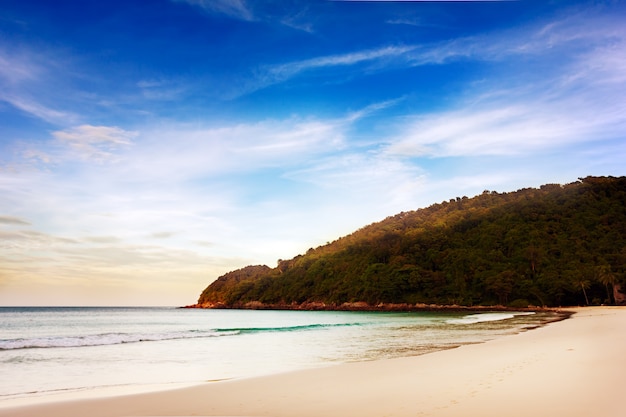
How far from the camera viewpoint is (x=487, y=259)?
10606cm

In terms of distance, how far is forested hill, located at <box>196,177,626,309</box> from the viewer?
8920cm

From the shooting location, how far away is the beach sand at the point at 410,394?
7172 millimetres

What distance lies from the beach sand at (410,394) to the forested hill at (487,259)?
82.9 m

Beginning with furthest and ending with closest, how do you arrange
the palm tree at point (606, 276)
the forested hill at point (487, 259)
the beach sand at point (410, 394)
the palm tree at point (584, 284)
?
the forested hill at point (487, 259) → the palm tree at point (584, 284) → the palm tree at point (606, 276) → the beach sand at point (410, 394)

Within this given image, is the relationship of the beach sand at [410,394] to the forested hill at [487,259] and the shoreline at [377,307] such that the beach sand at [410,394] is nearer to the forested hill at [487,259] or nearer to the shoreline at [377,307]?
the shoreline at [377,307]

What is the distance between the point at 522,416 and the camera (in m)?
6.43

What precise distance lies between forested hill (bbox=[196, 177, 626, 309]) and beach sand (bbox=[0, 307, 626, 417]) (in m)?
82.9

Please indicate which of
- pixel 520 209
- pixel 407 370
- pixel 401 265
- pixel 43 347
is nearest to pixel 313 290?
pixel 401 265

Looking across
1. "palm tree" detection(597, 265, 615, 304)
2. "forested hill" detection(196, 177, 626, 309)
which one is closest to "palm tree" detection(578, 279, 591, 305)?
"forested hill" detection(196, 177, 626, 309)

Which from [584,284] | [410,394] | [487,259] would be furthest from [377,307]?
[410,394]

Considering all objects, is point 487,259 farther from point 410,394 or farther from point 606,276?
point 410,394

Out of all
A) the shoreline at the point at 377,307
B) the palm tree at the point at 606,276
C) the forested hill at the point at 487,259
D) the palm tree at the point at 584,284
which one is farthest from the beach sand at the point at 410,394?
the forested hill at the point at 487,259

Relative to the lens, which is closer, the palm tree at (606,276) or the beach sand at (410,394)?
the beach sand at (410,394)

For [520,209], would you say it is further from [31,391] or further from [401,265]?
[31,391]
